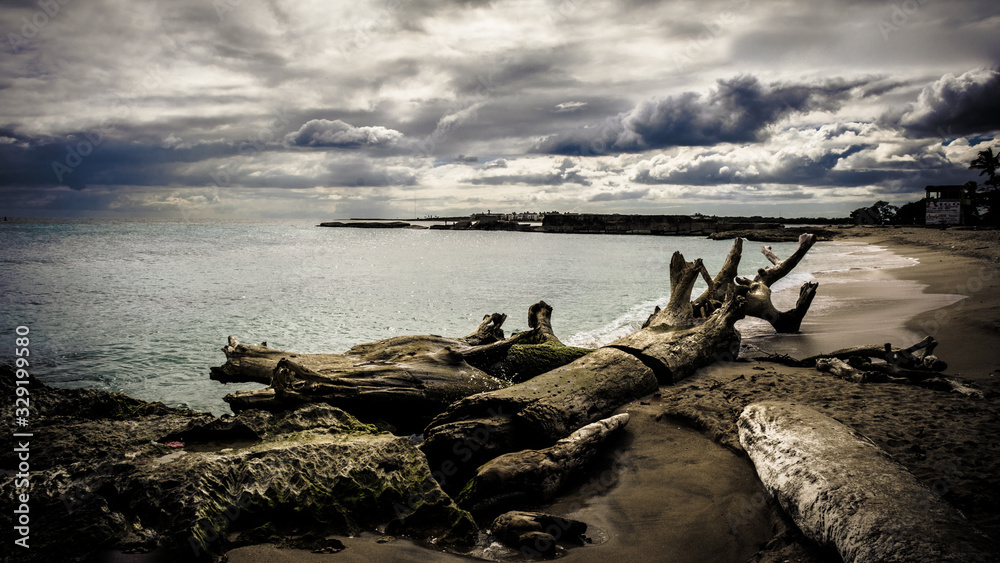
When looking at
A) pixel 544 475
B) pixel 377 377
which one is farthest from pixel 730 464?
pixel 377 377

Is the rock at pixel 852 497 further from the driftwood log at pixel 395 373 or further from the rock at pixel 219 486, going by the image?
the driftwood log at pixel 395 373

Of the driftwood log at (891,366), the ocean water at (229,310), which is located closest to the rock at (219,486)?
the ocean water at (229,310)

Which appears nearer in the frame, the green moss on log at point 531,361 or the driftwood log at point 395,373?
the driftwood log at point 395,373

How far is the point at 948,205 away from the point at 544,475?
96.0 meters

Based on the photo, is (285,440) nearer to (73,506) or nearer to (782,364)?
(73,506)

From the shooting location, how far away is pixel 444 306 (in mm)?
17703

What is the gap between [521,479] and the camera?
437 cm

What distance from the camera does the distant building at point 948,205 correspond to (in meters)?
70.9

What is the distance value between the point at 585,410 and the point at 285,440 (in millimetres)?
3170

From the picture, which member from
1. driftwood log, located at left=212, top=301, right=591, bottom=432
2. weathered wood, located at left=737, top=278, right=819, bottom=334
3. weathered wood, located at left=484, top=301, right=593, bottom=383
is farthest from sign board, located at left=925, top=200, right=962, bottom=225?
driftwood log, located at left=212, top=301, right=591, bottom=432

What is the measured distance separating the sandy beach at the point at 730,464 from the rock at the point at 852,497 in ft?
0.77

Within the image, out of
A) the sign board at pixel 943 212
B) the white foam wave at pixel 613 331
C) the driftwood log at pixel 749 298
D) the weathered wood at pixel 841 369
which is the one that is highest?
the sign board at pixel 943 212

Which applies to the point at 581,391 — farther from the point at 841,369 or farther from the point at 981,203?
the point at 981,203

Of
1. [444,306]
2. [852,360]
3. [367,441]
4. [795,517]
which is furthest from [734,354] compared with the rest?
[444,306]
